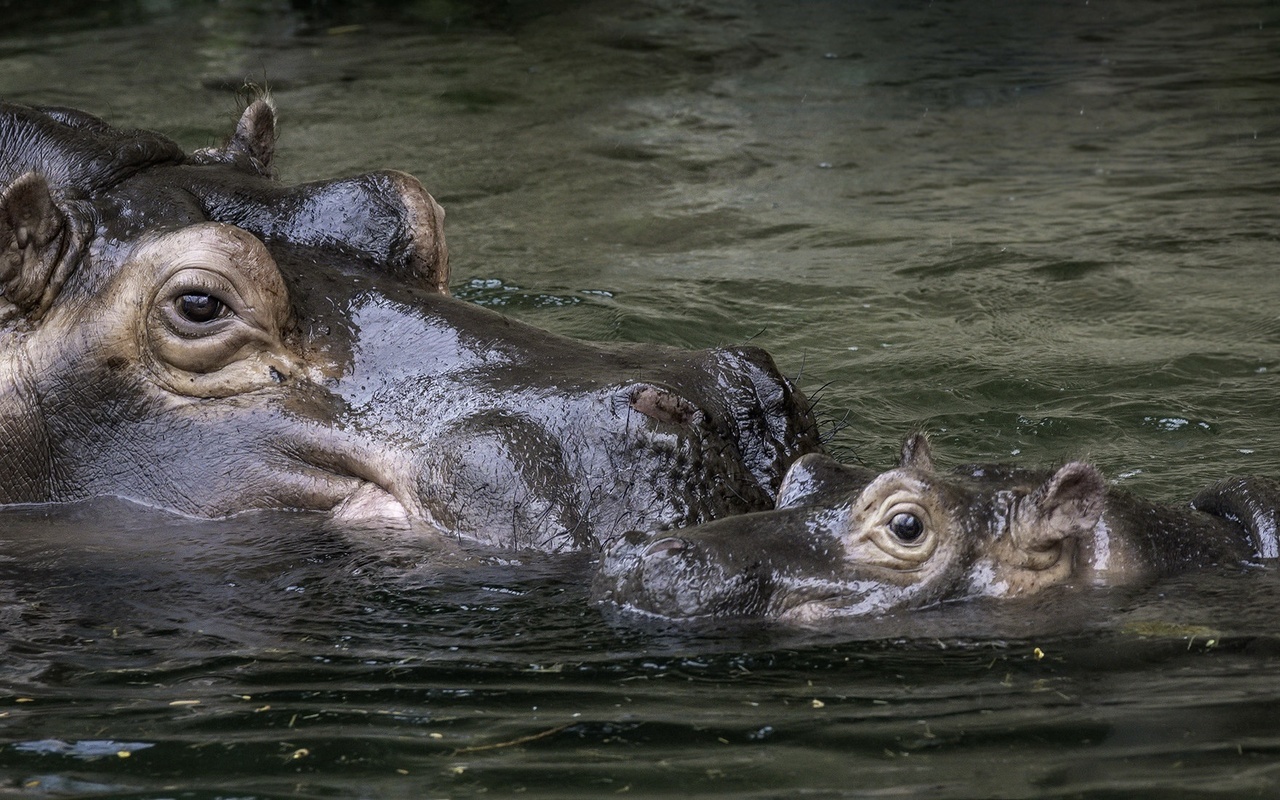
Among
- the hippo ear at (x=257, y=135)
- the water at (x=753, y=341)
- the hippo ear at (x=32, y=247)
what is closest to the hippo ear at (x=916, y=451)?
the water at (x=753, y=341)

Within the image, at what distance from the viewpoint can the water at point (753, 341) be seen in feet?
12.4

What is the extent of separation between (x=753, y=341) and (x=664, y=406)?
12.3 ft

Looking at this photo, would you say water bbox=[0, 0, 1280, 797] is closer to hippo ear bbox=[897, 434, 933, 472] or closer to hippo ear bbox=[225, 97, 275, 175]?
hippo ear bbox=[897, 434, 933, 472]

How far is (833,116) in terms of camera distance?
12930 millimetres

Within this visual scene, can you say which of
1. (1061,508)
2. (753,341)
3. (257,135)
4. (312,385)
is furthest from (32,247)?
(753,341)

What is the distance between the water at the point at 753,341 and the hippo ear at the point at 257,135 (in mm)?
1506

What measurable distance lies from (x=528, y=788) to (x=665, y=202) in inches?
298

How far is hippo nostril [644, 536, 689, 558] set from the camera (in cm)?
442

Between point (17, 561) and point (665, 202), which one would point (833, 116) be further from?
point (17, 561)

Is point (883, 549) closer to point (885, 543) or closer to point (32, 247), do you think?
point (885, 543)

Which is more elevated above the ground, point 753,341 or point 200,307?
point 200,307

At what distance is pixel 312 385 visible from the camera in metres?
5.01

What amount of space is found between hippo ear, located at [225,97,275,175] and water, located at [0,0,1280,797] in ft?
4.94

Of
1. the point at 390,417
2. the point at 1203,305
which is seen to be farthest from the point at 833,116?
the point at 390,417
